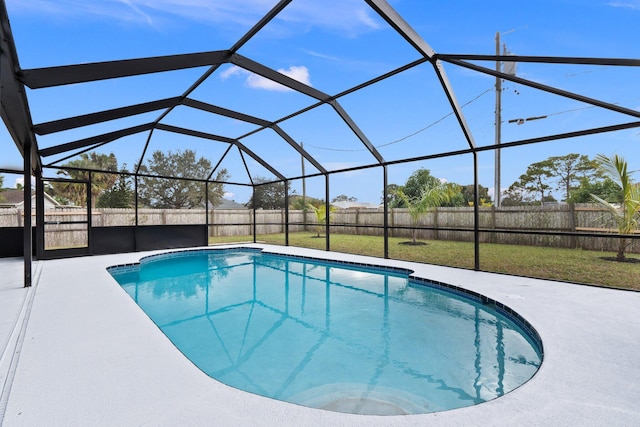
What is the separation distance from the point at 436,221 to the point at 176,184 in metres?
15.7

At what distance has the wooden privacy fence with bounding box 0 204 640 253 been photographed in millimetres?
8102

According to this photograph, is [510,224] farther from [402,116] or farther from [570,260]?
[402,116]

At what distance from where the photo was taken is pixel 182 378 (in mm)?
2064

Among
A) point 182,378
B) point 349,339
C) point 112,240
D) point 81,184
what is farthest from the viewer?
point 81,184

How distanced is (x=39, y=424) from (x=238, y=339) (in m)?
1.87

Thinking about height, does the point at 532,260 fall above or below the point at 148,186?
below

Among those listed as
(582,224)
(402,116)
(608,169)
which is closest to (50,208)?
(402,116)

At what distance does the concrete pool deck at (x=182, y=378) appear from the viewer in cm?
165

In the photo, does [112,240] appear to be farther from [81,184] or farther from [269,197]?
[269,197]

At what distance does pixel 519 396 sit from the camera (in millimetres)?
1882

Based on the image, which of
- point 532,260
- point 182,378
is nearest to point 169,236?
point 182,378

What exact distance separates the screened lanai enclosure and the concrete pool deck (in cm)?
167

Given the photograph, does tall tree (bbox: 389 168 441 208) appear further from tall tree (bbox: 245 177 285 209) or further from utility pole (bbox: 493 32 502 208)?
tall tree (bbox: 245 177 285 209)

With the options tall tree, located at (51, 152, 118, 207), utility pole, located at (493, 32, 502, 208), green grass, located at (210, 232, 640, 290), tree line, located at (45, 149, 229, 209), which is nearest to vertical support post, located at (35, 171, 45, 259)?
green grass, located at (210, 232, 640, 290)
